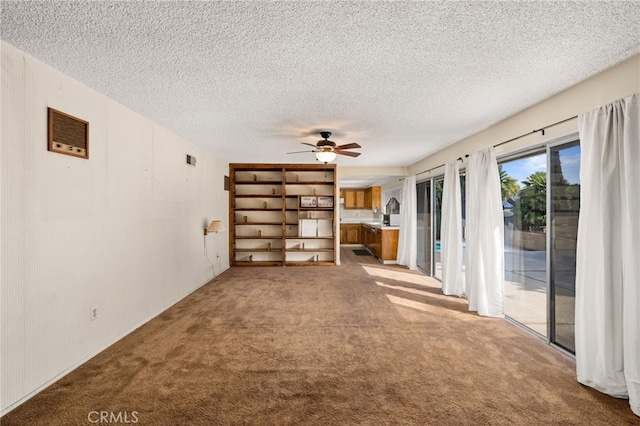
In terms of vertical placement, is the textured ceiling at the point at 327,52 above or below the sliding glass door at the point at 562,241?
above

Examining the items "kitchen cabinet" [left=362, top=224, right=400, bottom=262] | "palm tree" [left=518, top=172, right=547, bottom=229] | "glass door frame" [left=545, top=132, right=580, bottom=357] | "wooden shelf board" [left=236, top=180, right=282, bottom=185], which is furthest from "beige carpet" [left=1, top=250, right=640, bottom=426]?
"wooden shelf board" [left=236, top=180, right=282, bottom=185]

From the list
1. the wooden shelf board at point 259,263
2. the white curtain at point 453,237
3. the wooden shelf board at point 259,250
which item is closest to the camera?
the white curtain at point 453,237

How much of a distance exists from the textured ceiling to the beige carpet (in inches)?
98.0

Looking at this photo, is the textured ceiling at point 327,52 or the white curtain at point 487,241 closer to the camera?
the textured ceiling at point 327,52

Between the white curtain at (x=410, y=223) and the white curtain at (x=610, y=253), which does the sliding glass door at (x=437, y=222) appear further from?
the white curtain at (x=610, y=253)

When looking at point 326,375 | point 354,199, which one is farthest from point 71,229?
point 354,199

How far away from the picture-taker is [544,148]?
2.98m

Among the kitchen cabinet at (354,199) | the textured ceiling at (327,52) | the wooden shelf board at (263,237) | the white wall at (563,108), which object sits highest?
the textured ceiling at (327,52)

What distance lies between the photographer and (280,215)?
7258 mm

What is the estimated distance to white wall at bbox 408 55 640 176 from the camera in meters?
2.10

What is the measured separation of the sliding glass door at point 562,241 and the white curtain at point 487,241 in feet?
2.12

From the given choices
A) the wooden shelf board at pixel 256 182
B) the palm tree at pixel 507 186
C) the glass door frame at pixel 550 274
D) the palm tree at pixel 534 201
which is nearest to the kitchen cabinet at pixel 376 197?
the wooden shelf board at pixel 256 182

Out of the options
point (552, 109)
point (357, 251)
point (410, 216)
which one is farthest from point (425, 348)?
point (357, 251)

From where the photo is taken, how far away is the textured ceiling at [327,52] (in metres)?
1.57
